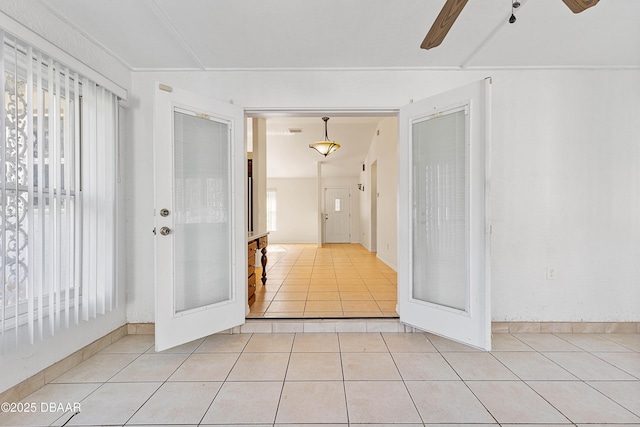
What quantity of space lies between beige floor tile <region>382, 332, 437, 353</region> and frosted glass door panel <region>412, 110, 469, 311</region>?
351mm

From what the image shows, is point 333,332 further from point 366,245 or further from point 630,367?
point 366,245

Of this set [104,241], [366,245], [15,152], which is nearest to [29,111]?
[15,152]

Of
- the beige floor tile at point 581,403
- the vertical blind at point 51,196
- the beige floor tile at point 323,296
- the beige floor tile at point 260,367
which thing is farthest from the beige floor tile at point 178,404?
the beige floor tile at point 581,403

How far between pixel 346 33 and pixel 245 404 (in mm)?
2564

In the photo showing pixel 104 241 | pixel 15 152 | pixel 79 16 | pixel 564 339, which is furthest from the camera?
pixel 564 339

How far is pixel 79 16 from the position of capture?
6.55 feet

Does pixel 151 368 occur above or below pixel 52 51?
below

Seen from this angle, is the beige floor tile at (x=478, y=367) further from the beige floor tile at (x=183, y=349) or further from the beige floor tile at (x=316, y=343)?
the beige floor tile at (x=183, y=349)

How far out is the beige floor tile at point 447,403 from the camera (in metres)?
1.57

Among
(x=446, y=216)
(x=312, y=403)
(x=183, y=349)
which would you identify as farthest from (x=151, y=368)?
(x=446, y=216)

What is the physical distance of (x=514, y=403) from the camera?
67.1 inches

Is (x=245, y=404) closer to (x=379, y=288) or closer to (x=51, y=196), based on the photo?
(x=51, y=196)

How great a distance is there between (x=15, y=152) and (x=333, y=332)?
8.32 ft

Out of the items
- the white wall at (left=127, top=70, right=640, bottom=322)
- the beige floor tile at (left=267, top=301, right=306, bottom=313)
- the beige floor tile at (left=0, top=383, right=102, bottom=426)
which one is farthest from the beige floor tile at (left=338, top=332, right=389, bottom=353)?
the beige floor tile at (left=0, top=383, right=102, bottom=426)
